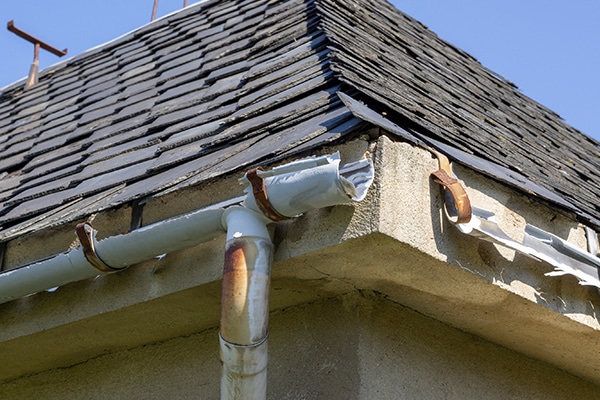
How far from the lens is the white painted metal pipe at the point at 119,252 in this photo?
3.11m

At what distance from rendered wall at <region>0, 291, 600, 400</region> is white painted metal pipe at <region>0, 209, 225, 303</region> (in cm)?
50

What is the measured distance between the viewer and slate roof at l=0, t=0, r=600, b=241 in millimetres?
3439

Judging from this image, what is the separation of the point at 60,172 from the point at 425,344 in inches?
84.9

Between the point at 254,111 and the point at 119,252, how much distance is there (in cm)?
91

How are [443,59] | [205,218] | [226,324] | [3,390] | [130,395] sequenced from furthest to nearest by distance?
[443,59]
[3,390]
[130,395]
[205,218]
[226,324]

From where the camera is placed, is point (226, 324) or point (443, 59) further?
point (443, 59)

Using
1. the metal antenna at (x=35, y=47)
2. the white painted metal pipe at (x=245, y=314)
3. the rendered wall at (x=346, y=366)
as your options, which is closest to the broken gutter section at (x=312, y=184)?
the white painted metal pipe at (x=245, y=314)

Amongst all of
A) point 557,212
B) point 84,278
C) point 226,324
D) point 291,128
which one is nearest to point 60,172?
point 84,278

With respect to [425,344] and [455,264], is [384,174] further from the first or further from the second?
[425,344]

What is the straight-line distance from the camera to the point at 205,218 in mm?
3094

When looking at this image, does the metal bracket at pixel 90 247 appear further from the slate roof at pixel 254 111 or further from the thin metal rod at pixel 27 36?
the thin metal rod at pixel 27 36

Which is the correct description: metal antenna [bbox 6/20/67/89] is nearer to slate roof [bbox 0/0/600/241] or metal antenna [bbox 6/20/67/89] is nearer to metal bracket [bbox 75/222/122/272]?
slate roof [bbox 0/0/600/241]

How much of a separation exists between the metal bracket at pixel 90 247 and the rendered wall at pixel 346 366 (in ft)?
1.68

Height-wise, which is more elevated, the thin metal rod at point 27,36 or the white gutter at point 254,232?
the thin metal rod at point 27,36
